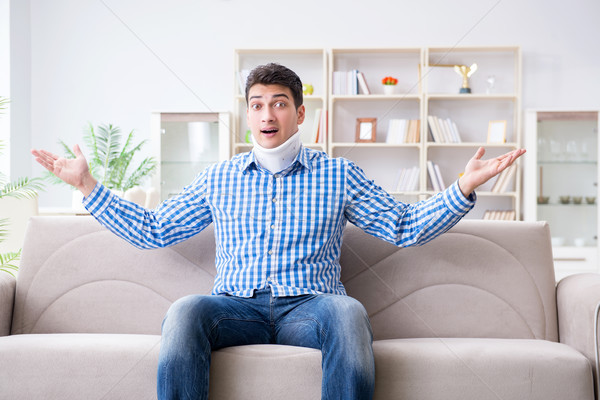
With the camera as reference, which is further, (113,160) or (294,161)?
(113,160)

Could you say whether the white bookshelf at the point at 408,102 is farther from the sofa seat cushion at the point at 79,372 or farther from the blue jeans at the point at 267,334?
the sofa seat cushion at the point at 79,372

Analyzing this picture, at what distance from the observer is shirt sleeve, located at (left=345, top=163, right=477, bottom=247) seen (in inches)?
59.0

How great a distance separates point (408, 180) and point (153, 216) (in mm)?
3220

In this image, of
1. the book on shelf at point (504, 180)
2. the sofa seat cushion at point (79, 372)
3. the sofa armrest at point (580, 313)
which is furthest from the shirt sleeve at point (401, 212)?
the book on shelf at point (504, 180)

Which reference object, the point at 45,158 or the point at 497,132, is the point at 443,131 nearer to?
the point at 497,132

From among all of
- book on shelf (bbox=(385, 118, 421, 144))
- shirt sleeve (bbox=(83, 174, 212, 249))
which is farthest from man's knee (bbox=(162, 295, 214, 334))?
book on shelf (bbox=(385, 118, 421, 144))

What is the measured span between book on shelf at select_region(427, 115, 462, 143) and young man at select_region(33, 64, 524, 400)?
2927mm

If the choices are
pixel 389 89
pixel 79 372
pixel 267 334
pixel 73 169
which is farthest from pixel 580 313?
pixel 389 89

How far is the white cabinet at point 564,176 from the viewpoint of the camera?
441 centimetres

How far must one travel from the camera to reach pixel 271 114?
1660 mm

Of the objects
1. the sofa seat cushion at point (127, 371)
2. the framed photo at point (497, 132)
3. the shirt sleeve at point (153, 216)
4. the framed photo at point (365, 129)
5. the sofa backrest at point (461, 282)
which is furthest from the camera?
the framed photo at point (365, 129)

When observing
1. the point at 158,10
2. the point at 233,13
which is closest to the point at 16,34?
the point at 158,10

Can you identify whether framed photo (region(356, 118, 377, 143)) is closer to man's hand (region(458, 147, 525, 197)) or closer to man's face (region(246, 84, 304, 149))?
man's face (region(246, 84, 304, 149))

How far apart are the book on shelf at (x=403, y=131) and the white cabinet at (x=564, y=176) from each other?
832 mm
